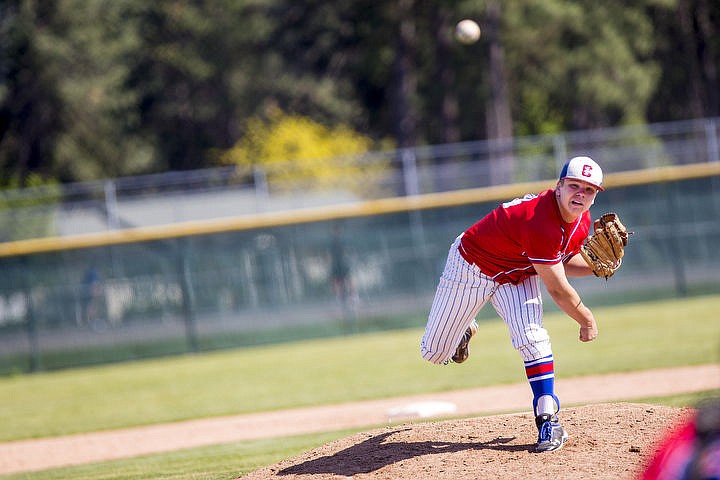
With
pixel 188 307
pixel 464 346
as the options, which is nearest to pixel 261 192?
pixel 188 307

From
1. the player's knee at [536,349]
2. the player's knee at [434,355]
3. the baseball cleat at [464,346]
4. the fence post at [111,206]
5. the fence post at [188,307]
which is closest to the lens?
the player's knee at [536,349]

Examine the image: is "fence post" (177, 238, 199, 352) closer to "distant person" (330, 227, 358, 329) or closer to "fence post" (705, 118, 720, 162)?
"distant person" (330, 227, 358, 329)

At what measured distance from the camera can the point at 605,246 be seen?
18.2 feet

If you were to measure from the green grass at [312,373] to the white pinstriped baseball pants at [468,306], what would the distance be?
483cm

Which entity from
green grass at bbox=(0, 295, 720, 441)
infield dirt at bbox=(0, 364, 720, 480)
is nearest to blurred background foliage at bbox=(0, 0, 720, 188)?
green grass at bbox=(0, 295, 720, 441)

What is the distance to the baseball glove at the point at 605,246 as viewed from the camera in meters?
5.53

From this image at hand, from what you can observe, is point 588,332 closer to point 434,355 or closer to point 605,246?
point 605,246

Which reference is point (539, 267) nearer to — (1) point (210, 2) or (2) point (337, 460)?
(2) point (337, 460)

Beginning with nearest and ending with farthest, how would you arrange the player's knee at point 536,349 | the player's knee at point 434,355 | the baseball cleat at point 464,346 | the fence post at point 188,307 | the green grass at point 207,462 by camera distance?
the player's knee at point 536,349
the player's knee at point 434,355
the baseball cleat at point 464,346
the green grass at point 207,462
the fence post at point 188,307

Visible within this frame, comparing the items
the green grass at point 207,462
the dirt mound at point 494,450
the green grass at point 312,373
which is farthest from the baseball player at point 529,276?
the green grass at point 312,373

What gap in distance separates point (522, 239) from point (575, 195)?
36 cm

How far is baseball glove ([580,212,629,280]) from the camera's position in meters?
5.53

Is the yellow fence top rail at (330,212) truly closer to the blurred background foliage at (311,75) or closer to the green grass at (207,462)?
the green grass at (207,462)

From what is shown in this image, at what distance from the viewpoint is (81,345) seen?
1598 cm
